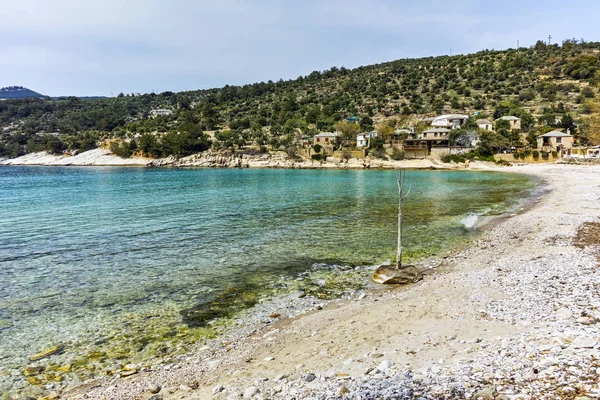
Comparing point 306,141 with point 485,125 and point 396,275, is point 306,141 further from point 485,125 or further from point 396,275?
point 396,275

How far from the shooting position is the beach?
205 inches

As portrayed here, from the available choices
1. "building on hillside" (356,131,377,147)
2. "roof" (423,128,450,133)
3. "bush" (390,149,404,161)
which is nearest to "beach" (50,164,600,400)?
"bush" (390,149,404,161)

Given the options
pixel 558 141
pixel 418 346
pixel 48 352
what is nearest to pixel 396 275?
pixel 418 346

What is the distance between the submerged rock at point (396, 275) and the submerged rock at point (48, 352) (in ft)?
30.1

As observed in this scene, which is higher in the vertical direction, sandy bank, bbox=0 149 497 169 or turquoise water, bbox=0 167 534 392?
sandy bank, bbox=0 149 497 169

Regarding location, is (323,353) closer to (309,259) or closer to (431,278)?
(431,278)

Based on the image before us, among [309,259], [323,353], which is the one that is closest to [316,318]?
[323,353]

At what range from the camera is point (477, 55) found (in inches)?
6029

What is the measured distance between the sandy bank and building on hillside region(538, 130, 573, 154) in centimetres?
1227

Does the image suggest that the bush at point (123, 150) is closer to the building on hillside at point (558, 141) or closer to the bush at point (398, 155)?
the bush at point (398, 155)

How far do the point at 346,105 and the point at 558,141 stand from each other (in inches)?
2695

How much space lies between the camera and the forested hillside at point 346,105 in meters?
110

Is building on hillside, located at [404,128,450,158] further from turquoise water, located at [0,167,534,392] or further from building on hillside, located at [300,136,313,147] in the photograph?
turquoise water, located at [0,167,534,392]

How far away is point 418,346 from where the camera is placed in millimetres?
6918
